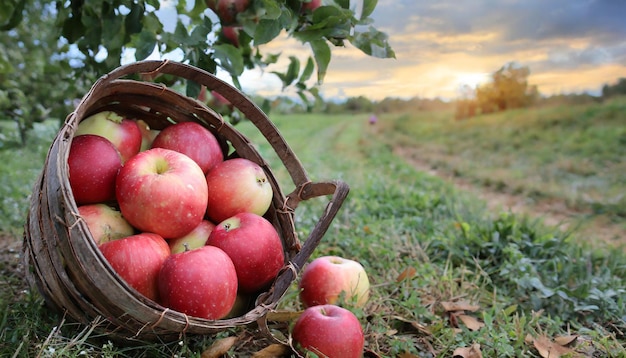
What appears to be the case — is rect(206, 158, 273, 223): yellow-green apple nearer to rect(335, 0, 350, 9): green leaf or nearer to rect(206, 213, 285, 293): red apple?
rect(206, 213, 285, 293): red apple

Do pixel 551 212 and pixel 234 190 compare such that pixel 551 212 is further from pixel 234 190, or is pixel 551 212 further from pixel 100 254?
pixel 100 254

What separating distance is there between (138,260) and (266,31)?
0.84 metres

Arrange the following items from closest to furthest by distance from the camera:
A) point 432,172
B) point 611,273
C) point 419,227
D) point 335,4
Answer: point 335,4
point 611,273
point 419,227
point 432,172

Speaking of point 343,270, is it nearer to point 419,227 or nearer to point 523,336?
point 523,336

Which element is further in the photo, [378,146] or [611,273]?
[378,146]

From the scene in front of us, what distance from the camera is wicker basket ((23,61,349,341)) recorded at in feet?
3.69

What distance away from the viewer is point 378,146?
9180mm

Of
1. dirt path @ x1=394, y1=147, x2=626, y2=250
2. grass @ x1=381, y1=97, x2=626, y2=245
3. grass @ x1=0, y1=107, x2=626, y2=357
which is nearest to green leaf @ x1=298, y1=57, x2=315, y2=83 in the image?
grass @ x1=0, y1=107, x2=626, y2=357

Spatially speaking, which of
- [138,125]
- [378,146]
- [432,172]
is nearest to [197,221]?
[138,125]

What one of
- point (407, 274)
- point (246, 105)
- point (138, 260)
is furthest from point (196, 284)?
point (407, 274)

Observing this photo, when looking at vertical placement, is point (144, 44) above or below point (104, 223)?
above

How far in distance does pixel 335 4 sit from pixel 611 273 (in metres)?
1.80

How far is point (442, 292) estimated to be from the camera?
2062 mm

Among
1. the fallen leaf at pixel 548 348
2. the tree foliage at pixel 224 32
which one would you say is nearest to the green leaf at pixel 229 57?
the tree foliage at pixel 224 32
